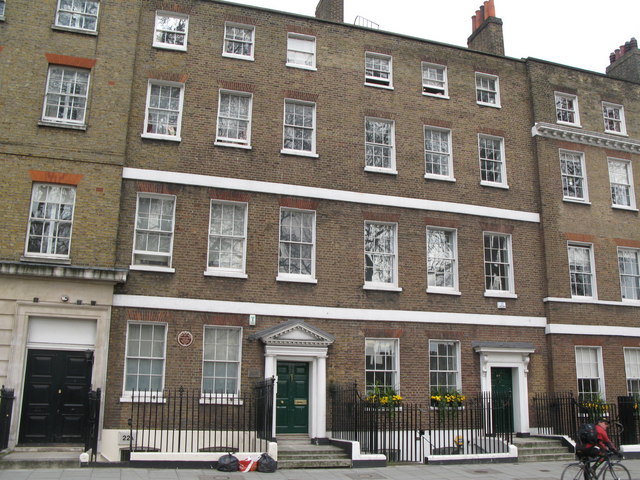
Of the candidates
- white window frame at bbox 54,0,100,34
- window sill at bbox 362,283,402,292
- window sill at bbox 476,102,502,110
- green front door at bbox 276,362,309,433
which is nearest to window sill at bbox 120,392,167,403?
green front door at bbox 276,362,309,433

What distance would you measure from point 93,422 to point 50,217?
17.4 feet

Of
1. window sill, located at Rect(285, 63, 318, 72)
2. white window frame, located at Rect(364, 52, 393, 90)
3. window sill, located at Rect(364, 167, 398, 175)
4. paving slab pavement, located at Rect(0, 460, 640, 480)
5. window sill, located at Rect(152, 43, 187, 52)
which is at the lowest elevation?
paving slab pavement, located at Rect(0, 460, 640, 480)

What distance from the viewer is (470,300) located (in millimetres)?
18859

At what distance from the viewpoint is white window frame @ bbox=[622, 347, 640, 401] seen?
2006 centimetres

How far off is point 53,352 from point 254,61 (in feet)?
32.1

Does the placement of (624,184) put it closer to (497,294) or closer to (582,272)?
(582,272)

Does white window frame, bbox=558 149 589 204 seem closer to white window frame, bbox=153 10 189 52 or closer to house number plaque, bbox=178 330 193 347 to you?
white window frame, bbox=153 10 189 52

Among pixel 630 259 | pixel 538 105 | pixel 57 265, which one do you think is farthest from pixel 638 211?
pixel 57 265

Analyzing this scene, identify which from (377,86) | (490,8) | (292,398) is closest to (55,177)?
(292,398)

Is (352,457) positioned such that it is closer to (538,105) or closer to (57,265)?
(57,265)

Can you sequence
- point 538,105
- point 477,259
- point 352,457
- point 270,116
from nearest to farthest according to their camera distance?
point 352,457
point 270,116
point 477,259
point 538,105

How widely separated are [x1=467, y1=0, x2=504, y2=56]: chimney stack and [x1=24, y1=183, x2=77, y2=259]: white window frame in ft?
49.4

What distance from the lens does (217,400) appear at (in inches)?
622

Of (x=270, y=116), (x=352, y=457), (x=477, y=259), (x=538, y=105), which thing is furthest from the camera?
(x=538, y=105)
